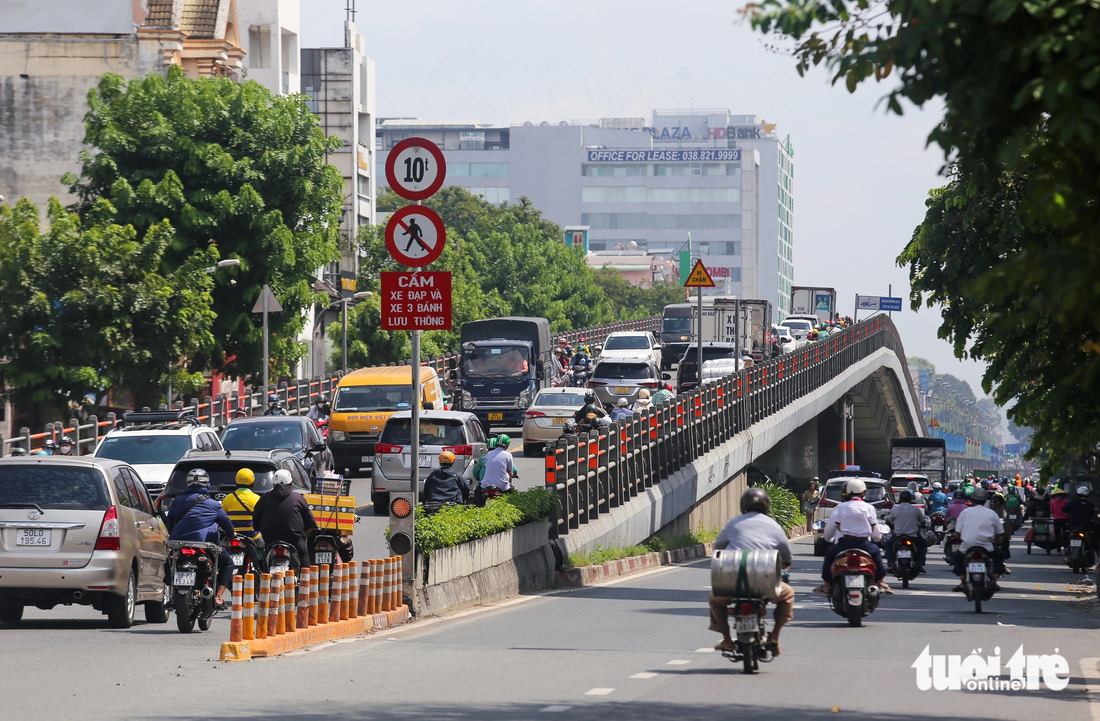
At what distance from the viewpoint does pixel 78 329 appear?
3356 cm

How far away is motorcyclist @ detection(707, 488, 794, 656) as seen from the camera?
11.0 m

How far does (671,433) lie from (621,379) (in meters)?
15.1

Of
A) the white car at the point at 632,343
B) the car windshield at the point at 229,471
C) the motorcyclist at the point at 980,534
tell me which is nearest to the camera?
the car windshield at the point at 229,471

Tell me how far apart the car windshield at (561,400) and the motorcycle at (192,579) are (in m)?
23.8

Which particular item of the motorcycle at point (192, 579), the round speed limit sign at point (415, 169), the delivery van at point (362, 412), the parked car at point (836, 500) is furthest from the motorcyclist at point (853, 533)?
the delivery van at point (362, 412)

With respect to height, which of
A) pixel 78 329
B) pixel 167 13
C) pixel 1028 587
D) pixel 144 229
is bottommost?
pixel 1028 587

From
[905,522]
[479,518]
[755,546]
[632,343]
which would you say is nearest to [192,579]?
[479,518]

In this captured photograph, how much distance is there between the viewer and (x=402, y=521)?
1499 cm

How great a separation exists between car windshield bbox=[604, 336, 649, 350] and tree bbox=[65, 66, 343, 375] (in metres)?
19.0

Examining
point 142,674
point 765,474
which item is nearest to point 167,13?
point 765,474

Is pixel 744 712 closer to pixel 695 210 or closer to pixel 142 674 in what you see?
pixel 142 674

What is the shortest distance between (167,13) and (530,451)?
2211 cm

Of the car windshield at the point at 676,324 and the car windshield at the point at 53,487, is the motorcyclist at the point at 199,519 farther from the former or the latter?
the car windshield at the point at 676,324

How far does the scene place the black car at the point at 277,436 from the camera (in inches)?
1043
